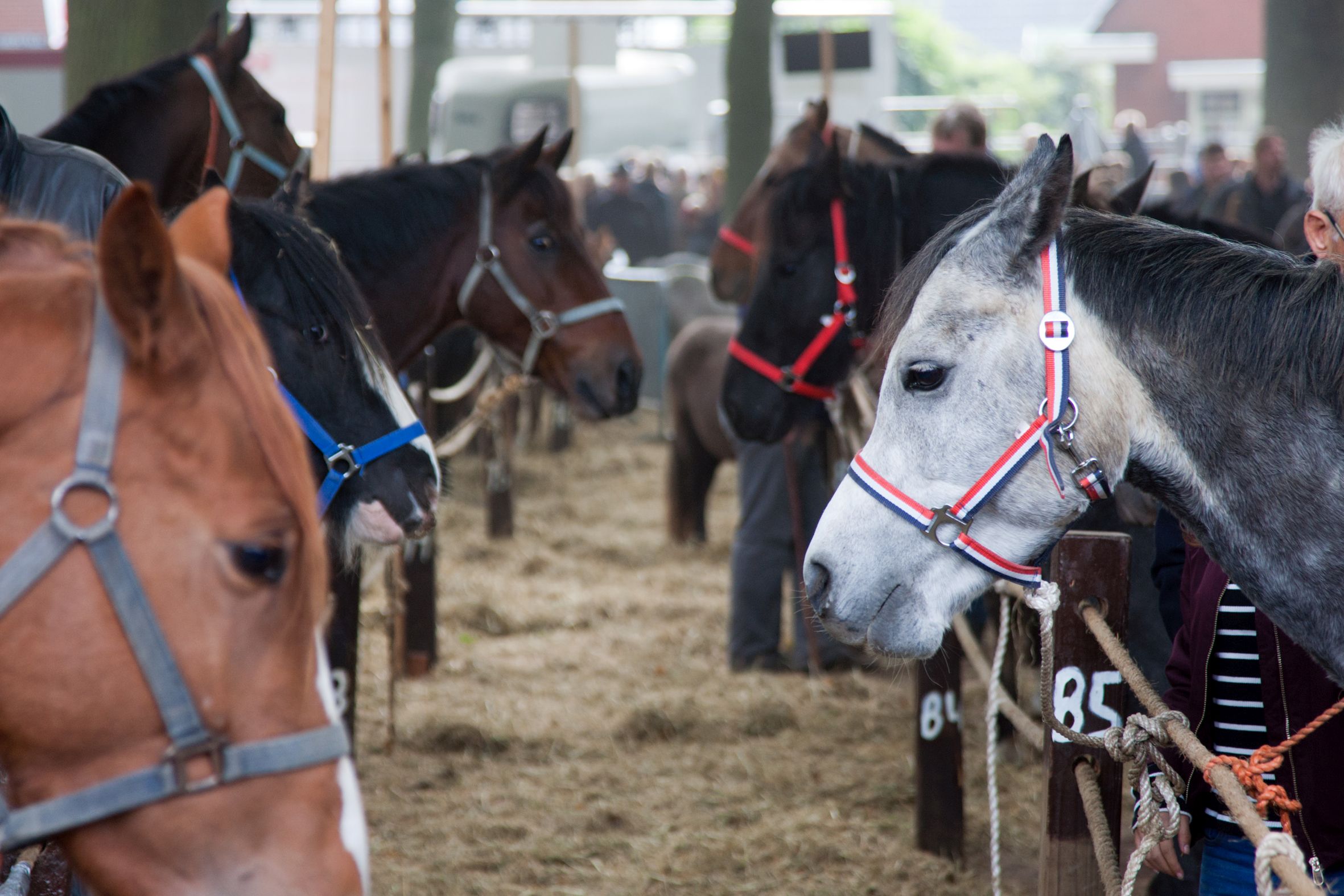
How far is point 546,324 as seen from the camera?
4.13 m

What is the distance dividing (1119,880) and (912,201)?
2.60m

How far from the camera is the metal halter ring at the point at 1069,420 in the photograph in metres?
1.66

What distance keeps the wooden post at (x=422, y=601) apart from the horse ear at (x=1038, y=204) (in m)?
3.77

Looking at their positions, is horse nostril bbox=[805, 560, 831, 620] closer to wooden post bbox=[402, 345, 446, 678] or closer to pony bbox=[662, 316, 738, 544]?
wooden post bbox=[402, 345, 446, 678]

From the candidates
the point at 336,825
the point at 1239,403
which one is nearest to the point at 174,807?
the point at 336,825

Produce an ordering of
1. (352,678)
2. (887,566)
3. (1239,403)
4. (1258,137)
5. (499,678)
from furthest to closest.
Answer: (1258,137)
(499,678)
(352,678)
(887,566)
(1239,403)

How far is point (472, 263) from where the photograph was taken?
12.9ft

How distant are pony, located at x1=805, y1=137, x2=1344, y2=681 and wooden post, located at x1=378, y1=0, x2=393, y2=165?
406cm

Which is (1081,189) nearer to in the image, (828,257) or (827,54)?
(828,257)

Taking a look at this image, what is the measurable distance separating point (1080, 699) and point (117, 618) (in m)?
1.78

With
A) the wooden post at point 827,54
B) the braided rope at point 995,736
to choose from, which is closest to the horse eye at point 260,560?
the braided rope at point 995,736

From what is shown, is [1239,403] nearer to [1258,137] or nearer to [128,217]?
[128,217]

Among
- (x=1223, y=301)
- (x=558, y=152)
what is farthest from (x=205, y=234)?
(x=558, y=152)

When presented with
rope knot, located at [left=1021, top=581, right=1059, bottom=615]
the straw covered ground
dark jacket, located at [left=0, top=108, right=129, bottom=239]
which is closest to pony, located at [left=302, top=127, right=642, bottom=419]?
the straw covered ground
